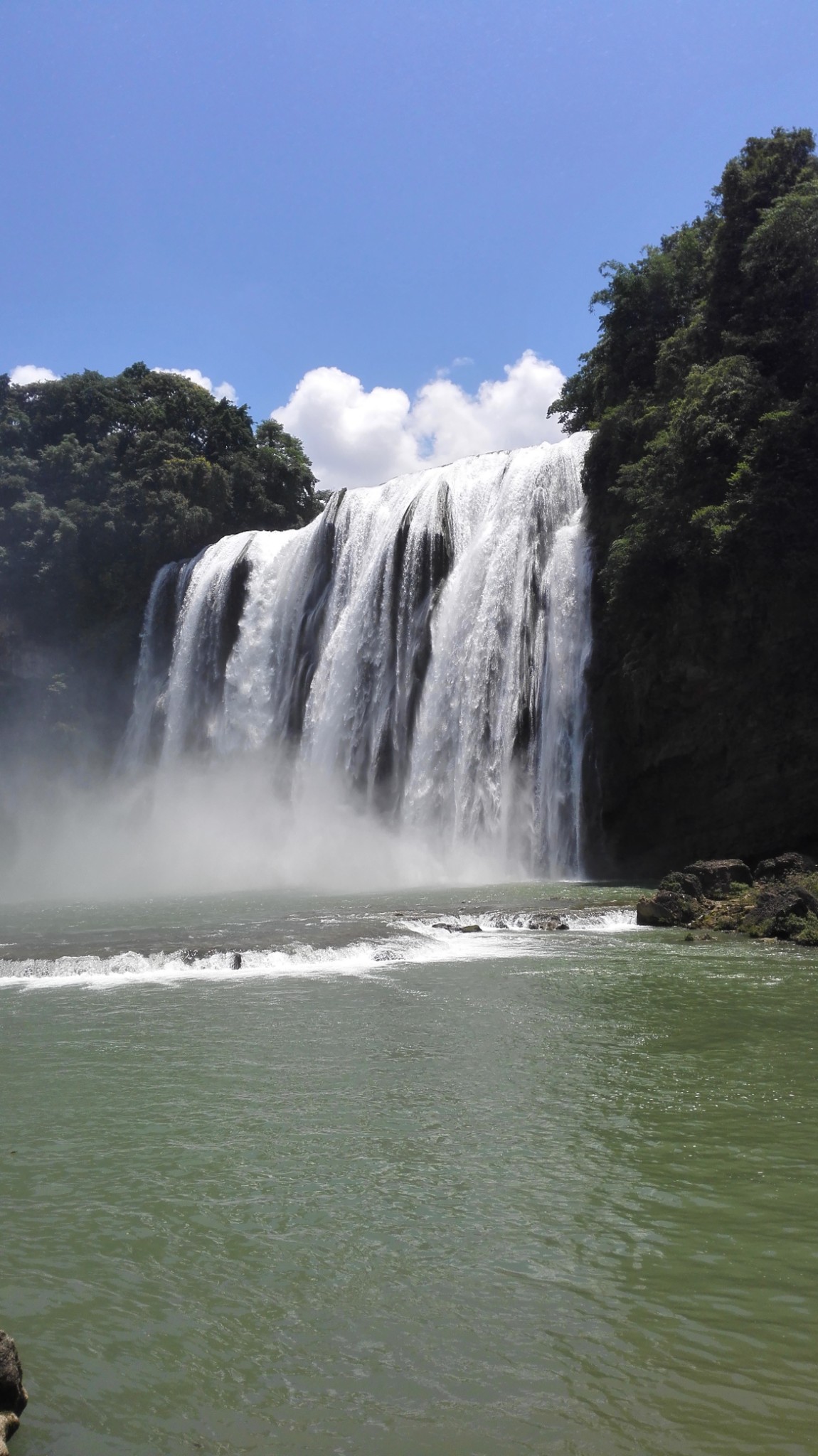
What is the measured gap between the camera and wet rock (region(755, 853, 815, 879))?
17672 mm

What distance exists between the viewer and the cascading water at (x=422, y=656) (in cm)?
2653

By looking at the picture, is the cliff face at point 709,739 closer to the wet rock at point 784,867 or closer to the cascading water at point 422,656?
the cascading water at point 422,656

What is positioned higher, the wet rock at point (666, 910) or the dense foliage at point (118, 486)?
the dense foliage at point (118, 486)

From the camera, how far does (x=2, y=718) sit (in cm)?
4625

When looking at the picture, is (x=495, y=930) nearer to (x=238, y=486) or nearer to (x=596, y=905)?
(x=596, y=905)

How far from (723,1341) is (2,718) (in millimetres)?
46356

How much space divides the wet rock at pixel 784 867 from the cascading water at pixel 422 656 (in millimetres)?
7542

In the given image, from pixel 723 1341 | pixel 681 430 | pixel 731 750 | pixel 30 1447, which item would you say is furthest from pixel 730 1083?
pixel 681 430

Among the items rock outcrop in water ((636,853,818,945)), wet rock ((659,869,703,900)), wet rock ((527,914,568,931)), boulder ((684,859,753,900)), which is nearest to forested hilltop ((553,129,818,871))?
boulder ((684,859,753,900))

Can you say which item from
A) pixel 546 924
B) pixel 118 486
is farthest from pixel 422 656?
pixel 118 486

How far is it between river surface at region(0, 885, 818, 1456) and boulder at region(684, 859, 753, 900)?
680 cm

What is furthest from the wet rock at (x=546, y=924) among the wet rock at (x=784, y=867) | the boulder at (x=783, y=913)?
the wet rock at (x=784, y=867)

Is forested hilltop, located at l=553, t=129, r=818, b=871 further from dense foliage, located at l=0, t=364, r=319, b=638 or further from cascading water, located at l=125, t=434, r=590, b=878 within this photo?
dense foliage, located at l=0, t=364, r=319, b=638

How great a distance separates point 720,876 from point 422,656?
13478mm
